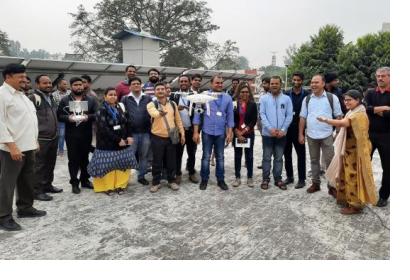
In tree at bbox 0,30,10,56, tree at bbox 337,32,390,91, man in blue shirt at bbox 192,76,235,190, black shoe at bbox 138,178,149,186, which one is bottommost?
black shoe at bbox 138,178,149,186

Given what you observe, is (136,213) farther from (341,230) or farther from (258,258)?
(341,230)

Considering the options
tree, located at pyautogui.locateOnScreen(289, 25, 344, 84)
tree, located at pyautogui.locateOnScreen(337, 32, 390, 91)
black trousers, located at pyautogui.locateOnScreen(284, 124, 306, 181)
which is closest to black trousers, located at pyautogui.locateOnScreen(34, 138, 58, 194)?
black trousers, located at pyautogui.locateOnScreen(284, 124, 306, 181)

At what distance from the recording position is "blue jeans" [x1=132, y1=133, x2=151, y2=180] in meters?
5.58

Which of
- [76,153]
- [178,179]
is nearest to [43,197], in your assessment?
[76,153]

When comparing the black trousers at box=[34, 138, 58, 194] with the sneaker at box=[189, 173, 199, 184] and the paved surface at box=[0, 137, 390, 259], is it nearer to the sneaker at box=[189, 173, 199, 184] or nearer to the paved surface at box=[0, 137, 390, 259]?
the paved surface at box=[0, 137, 390, 259]

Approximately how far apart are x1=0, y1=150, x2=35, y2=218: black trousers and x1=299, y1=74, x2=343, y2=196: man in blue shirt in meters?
3.59

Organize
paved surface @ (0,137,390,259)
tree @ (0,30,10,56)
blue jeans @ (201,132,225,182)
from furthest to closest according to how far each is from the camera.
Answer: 1. tree @ (0,30,10,56)
2. blue jeans @ (201,132,225,182)
3. paved surface @ (0,137,390,259)

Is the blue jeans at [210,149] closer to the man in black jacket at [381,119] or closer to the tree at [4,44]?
the man in black jacket at [381,119]

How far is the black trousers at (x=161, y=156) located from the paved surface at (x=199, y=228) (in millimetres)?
267

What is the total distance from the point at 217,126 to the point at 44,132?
238 cm

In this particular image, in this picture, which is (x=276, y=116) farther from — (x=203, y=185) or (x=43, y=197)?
(x=43, y=197)

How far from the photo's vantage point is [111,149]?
510cm

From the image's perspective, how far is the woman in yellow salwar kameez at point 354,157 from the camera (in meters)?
4.19

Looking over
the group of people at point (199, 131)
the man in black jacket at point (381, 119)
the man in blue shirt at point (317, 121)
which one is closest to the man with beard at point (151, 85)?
the group of people at point (199, 131)
